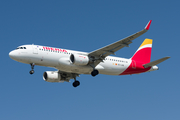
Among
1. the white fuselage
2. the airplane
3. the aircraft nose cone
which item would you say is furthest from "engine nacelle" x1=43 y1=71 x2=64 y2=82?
the aircraft nose cone

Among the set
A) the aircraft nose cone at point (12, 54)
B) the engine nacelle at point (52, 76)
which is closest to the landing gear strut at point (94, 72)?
the engine nacelle at point (52, 76)

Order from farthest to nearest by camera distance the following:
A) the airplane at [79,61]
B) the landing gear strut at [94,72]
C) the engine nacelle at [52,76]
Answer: the engine nacelle at [52,76]
the landing gear strut at [94,72]
the airplane at [79,61]

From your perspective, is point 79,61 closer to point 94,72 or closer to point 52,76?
point 94,72

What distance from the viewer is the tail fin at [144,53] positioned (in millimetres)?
43406

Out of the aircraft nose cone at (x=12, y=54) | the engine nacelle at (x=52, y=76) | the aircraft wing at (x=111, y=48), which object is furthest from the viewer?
the engine nacelle at (x=52, y=76)

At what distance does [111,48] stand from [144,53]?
34.4 ft

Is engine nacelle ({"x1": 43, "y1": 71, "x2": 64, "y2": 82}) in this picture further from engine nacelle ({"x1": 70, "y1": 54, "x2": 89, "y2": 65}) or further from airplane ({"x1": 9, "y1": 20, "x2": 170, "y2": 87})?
engine nacelle ({"x1": 70, "y1": 54, "x2": 89, "y2": 65})

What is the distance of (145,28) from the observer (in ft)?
103

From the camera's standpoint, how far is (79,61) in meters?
35.9

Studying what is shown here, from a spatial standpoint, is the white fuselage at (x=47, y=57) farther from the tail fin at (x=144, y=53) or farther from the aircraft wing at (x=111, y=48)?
the tail fin at (x=144, y=53)

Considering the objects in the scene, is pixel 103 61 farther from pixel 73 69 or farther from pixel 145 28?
pixel 145 28

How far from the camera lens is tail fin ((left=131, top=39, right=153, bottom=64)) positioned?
43.4 m

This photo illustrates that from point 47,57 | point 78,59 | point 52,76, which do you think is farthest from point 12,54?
point 78,59

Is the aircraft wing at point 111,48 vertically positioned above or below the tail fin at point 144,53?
below
